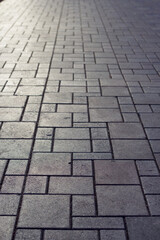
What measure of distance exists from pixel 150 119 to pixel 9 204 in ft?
6.33

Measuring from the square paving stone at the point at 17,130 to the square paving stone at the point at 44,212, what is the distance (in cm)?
98

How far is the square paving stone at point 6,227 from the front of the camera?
7.80 ft

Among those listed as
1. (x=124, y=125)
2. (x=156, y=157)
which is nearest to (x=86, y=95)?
(x=124, y=125)

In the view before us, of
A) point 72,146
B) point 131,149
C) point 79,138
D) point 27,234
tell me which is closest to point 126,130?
point 131,149

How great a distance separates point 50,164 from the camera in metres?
3.14

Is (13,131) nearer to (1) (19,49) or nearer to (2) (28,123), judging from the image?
(2) (28,123)

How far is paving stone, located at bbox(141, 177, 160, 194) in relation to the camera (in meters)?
2.84

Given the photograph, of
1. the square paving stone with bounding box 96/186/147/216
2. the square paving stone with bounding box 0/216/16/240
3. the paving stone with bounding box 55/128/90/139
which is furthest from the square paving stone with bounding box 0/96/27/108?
the square paving stone with bounding box 0/216/16/240

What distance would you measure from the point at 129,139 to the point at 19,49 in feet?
12.1

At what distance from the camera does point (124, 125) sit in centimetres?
383

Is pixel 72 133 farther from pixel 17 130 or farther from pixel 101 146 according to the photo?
pixel 17 130

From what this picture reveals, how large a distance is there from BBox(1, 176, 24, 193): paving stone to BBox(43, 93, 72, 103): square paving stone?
1594 mm

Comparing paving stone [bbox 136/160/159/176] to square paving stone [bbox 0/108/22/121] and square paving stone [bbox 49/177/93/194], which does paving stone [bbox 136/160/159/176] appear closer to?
square paving stone [bbox 49/177/93/194]

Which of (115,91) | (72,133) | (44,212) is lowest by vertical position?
(115,91)
